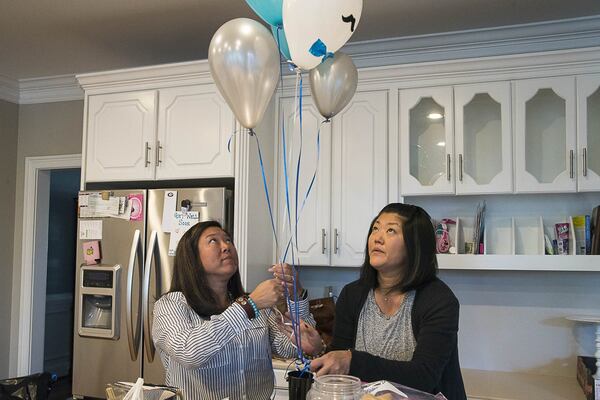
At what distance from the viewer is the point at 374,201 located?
2859 millimetres

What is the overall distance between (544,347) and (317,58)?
2.19 m

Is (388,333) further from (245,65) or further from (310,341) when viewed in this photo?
(245,65)

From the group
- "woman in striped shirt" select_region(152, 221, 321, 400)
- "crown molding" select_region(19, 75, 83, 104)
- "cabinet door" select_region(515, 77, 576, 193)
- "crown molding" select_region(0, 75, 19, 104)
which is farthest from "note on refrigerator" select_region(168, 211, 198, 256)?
"crown molding" select_region(0, 75, 19, 104)

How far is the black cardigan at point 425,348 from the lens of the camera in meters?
1.28

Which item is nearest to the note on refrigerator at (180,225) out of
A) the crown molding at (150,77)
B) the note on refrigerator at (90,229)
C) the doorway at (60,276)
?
the note on refrigerator at (90,229)

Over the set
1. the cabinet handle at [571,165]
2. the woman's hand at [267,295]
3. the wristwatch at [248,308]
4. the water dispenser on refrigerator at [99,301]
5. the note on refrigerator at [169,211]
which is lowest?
the water dispenser on refrigerator at [99,301]

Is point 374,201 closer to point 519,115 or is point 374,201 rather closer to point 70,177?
point 519,115

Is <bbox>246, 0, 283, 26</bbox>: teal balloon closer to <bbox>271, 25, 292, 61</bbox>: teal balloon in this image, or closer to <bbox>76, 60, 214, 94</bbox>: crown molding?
<bbox>271, 25, 292, 61</bbox>: teal balloon

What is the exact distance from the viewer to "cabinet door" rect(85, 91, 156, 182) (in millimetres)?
2992


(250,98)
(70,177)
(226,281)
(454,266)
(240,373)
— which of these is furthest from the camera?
(70,177)

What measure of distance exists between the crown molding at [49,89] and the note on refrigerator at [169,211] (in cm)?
163

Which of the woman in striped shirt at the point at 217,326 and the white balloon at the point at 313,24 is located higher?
the white balloon at the point at 313,24

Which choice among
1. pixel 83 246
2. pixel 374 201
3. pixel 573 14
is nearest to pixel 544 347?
pixel 374 201

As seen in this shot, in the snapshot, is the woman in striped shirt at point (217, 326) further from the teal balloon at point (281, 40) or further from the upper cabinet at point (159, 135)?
the upper cabinet at point (159, 135)
